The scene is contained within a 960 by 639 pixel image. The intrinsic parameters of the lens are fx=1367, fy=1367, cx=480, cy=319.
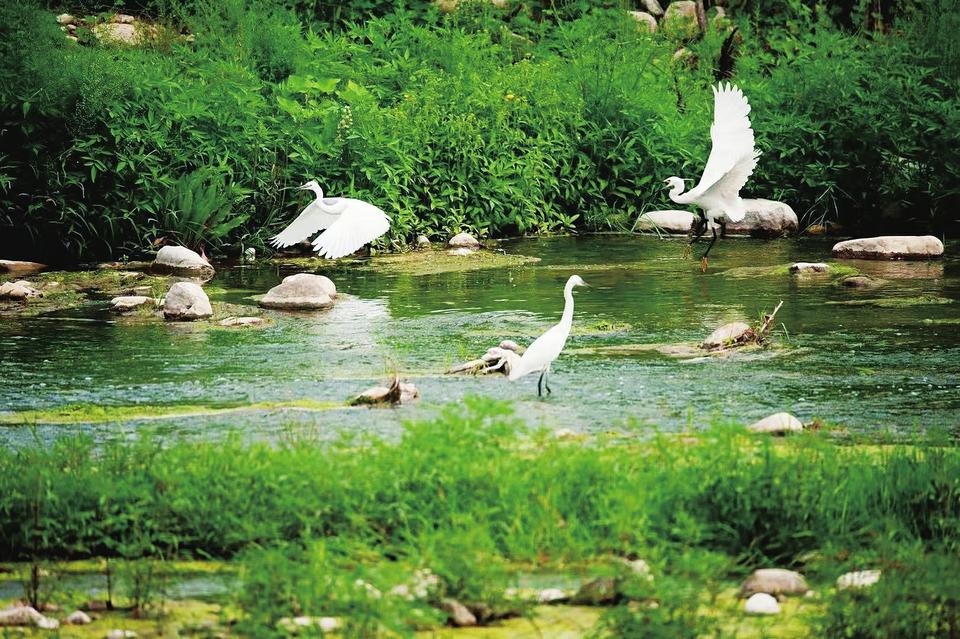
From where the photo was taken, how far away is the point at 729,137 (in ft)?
35.2

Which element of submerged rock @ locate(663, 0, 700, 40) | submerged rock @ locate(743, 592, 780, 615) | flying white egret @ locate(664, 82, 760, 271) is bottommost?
submerged rock @ locate(743, 592, 780, 615)

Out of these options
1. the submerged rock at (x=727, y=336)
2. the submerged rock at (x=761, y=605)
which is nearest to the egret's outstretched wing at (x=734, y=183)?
the submerged rock at (x=727, y=336)

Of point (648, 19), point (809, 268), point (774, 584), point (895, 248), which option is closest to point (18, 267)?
point (809, 268)

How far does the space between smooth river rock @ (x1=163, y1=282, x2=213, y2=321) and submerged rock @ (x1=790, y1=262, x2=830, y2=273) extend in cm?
474

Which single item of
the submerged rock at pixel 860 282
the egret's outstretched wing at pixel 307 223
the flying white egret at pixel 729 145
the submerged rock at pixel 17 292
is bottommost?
the submerged rock at pixel 17 292

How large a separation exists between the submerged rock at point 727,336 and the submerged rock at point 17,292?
4.98m

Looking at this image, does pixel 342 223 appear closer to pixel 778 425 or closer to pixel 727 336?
pixel 727 336

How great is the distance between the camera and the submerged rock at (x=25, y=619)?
348 centimetres

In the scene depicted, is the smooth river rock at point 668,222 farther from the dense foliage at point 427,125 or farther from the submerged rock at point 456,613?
the submerged rock at point 456,613

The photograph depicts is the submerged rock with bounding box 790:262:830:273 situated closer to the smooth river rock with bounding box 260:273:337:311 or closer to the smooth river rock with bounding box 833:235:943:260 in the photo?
the smooth river rock with bounding box 833:235:943:260

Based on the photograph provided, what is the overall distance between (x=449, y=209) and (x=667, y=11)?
830 cm

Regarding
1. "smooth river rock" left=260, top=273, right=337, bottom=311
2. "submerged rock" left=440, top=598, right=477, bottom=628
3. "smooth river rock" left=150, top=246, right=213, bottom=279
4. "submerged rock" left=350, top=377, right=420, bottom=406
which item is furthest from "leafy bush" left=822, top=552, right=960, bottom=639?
"smooth river rock" left=150, top=246, right=213, bottom=279

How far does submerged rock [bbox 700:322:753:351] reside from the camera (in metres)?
7.55

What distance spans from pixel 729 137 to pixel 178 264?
178 inches
